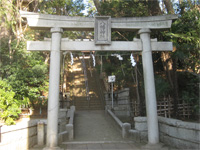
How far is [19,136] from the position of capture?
18.7 feet

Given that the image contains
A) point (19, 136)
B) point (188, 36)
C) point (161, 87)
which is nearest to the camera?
point (19, 136)

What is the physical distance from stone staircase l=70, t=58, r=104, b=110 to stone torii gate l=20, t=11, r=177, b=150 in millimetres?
8259

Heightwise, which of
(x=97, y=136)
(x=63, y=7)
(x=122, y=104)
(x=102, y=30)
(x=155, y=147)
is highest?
(x=63, y=7)

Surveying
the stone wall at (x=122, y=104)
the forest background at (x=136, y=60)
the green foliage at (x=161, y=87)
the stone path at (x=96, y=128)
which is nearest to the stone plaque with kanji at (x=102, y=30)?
the forest background at (x=136, y=60)

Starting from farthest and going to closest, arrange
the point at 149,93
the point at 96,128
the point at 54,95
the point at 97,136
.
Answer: the point at 96,128 < the point at 97,136 < the point at 149,93 < the point at 54,95

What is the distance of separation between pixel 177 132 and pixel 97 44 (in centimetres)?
421

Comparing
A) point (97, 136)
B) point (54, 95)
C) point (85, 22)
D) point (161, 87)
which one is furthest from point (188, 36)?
point (54, 95)

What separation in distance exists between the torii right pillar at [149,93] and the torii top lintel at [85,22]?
1.17 ft

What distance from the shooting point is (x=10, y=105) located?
930 centimetres

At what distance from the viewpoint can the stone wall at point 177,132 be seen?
5.21 metres

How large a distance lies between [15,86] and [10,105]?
1.45 meters

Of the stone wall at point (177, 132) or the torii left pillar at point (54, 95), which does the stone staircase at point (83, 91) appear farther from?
the torii left pillar at point (54, 95)

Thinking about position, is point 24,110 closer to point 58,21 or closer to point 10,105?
point 10,105

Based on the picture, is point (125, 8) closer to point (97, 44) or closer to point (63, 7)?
point (63, 7)
